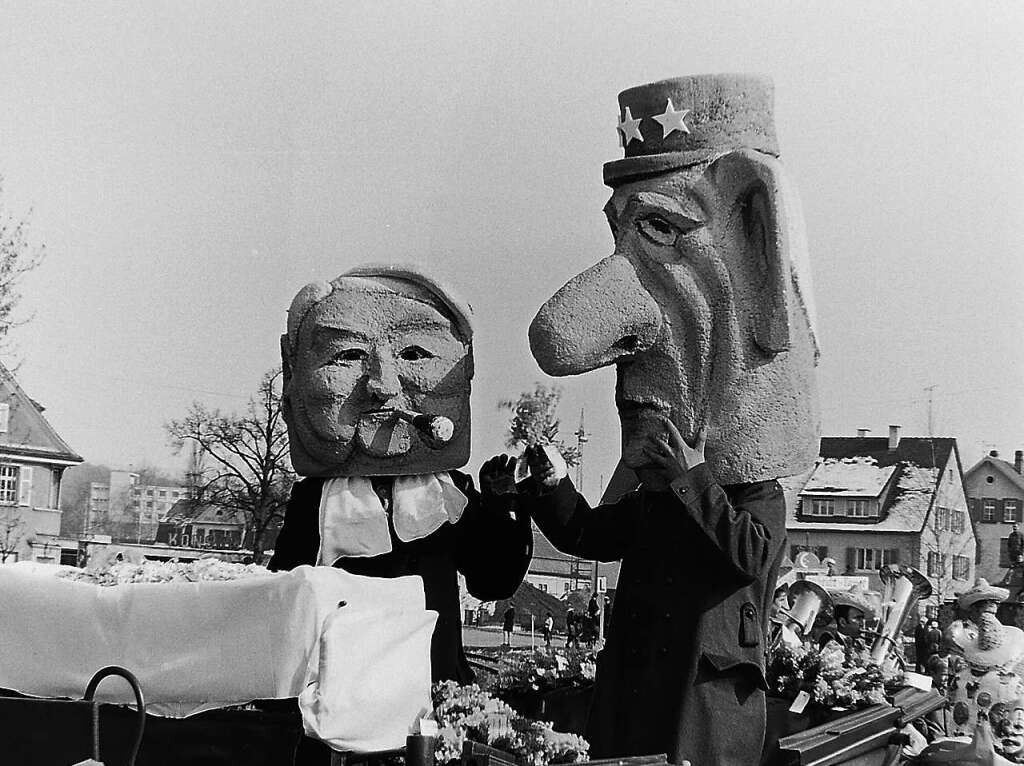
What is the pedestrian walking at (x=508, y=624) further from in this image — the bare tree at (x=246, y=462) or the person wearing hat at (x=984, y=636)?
the bare tree at (x=246, y=462)

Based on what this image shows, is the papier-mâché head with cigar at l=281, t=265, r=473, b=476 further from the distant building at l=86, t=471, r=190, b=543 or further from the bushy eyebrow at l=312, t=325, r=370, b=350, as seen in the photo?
the distant building at l=86, t=471, r=190, b=543

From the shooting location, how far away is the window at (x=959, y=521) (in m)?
17.6

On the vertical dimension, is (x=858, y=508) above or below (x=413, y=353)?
below

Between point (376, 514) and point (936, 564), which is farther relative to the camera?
point (936, 564)

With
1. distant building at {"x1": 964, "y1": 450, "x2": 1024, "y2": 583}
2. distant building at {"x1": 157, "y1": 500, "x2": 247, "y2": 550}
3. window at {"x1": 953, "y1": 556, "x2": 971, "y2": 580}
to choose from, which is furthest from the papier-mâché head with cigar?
window at {"x1": 953, "y1": 556, "x2": 971, "y2": 580}

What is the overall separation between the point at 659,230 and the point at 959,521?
1374cm

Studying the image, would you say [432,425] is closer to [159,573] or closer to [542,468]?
[542,468]

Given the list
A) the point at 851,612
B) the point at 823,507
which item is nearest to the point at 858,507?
the point at 823,507

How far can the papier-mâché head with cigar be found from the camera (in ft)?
17.8

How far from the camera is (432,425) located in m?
5.37

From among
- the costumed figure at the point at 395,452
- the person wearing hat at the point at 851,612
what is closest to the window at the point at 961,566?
the person wearing hat at the point at 851,612

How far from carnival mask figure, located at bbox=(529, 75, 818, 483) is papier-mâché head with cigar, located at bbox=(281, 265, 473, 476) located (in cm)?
76

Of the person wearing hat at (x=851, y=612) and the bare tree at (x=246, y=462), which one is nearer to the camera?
the person wearing hat at (x=851, y=612)

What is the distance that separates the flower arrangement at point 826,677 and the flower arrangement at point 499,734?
1577 mm
